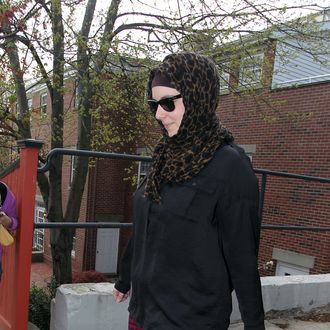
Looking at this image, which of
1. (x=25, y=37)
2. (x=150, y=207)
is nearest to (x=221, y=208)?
(x=150, y=207)

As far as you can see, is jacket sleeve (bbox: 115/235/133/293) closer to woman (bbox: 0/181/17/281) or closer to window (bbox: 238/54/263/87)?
woman (bbox: 0/181/17/281)

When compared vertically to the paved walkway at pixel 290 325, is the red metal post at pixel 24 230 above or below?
above

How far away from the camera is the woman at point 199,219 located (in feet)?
4.22

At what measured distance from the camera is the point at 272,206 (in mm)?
9648

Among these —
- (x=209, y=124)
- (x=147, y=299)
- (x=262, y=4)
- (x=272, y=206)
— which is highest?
(x=262, y=4)

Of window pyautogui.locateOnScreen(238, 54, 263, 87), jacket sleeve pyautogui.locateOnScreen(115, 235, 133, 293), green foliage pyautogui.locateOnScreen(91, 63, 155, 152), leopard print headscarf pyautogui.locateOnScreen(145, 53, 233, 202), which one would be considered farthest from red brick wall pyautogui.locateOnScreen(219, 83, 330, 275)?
leopard print headscarf pyautogui.locateOnScreen(145, 53, 233, 202)

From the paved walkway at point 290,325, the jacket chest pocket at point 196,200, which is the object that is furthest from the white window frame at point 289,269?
the jacket chest pocket at point 196,200

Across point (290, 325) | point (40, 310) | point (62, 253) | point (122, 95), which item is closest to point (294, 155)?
point (122, 95)

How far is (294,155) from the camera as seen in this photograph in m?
9.21

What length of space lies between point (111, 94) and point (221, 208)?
7.79 metres

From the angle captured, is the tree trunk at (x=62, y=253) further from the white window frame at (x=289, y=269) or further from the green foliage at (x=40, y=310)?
the white window frame at (x=289, y=269)

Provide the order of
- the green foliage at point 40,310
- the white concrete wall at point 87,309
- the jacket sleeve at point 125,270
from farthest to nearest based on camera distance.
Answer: the green foliage at point 40,310
the white concrete wall at point 87,309
the jacket sleeve at point 125,270

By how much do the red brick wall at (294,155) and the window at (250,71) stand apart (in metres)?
0.50

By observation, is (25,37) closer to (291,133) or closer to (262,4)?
(262,4)
